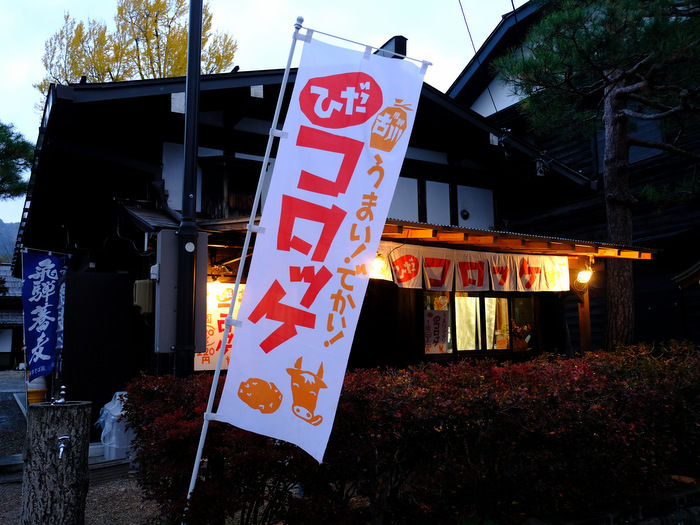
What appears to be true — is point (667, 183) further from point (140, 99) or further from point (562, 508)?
point (140, 99)

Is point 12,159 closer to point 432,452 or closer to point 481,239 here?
point 481,239

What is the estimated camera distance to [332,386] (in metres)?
3.54

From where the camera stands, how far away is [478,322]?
40.2ft

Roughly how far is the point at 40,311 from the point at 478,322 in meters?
9.40

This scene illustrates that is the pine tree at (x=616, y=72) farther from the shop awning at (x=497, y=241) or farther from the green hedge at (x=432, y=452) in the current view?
the green hedge at (x=432, y=452)

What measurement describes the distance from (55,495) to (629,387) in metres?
5.26

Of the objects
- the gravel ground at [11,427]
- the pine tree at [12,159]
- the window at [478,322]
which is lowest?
the gravel ground at [11,427]

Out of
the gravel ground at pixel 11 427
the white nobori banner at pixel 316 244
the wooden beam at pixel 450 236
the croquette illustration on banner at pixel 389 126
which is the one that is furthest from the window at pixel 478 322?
the white nobori banner at pixel 316 244

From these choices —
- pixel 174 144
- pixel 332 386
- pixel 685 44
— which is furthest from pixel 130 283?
pixel 685 44

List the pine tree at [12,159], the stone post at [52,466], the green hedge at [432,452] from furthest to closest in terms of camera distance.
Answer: the pine tree at [12,159] < the green hedge at [432,452] < the stone post at [52,466]

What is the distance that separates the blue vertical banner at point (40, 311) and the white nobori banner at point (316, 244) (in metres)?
8.90

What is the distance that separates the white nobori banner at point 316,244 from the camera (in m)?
3.59

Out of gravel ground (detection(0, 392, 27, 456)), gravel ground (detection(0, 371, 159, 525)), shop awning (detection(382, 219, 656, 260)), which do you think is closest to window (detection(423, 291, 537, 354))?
shop awning (detection(382, 219, 656, 260))

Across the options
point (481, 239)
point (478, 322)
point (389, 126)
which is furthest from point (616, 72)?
point (389, 126)
